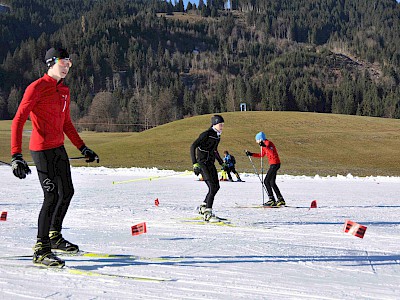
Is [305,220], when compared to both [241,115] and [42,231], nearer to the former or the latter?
[42,231]

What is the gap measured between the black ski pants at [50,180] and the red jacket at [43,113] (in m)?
0.10

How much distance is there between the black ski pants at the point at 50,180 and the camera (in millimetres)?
5218

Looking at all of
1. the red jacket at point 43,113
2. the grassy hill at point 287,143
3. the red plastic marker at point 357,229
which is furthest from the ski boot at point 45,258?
the grassy hill at point 287,143

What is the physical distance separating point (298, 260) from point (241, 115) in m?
69.0

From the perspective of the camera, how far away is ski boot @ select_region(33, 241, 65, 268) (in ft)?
16.5

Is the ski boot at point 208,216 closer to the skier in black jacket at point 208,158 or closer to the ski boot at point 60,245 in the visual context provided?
the skier in black jacket at point 208,158

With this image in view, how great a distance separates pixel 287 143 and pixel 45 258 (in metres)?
52.0

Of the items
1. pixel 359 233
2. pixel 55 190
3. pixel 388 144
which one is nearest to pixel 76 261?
pixel 55 190

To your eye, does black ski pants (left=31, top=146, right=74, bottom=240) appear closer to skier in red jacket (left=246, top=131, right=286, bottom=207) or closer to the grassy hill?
skier in red jacket (left=246, top=131, right=286, bottom=207)

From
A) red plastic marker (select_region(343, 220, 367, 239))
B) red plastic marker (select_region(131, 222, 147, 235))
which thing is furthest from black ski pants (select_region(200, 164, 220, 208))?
red plastic marker (select_region(343, 220, 367, 239))

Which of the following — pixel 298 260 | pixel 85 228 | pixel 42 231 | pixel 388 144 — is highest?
pixel 42 231

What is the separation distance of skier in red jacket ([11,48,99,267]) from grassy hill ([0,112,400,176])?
32.5m

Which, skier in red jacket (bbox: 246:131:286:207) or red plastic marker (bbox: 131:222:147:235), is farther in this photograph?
skier in red jacket (bbox: 246:131:286:207)

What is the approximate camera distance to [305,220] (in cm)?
962
